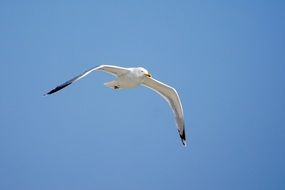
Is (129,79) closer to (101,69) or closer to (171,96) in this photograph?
(101,69)

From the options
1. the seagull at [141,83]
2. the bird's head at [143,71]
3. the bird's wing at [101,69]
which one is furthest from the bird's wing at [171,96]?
the bird's wing at [101,69]

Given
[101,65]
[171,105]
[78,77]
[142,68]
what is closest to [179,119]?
[171,105]

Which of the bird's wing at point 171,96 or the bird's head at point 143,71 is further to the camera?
the bird's wing at point 171,96

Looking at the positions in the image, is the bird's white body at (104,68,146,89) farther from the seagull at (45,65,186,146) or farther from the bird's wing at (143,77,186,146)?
the bird's wing at (143,77,186,146)

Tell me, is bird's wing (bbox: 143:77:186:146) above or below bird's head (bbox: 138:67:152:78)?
below

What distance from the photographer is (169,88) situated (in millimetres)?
10461

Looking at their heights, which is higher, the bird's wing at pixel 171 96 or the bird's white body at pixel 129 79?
the bird's white body at pixel 129 79

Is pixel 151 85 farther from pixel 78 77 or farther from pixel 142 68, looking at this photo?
pixel 78 77

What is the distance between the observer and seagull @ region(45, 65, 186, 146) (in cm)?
917

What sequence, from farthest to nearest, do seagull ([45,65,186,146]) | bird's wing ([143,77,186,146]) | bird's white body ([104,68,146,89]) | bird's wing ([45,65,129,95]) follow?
bird's wing ([143,77,186,146]) → bird's white body ([104,68,146,89]) → seagull ([45,65,186,146]) → bird's wing ([45,65,129,95])

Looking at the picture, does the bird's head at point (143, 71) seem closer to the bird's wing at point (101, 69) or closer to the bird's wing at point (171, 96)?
the bird's wing at point (101, 69)

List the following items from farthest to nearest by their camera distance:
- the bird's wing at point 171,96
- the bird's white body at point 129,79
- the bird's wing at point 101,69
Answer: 1. the bird's wing at point 171,96
2. the bird's white body at point 129,79
3. the bird's wing at point 101,69

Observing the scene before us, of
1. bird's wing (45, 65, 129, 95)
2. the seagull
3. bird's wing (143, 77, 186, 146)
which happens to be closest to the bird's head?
the seagull

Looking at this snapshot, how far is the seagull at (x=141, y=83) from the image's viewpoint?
917 cm
